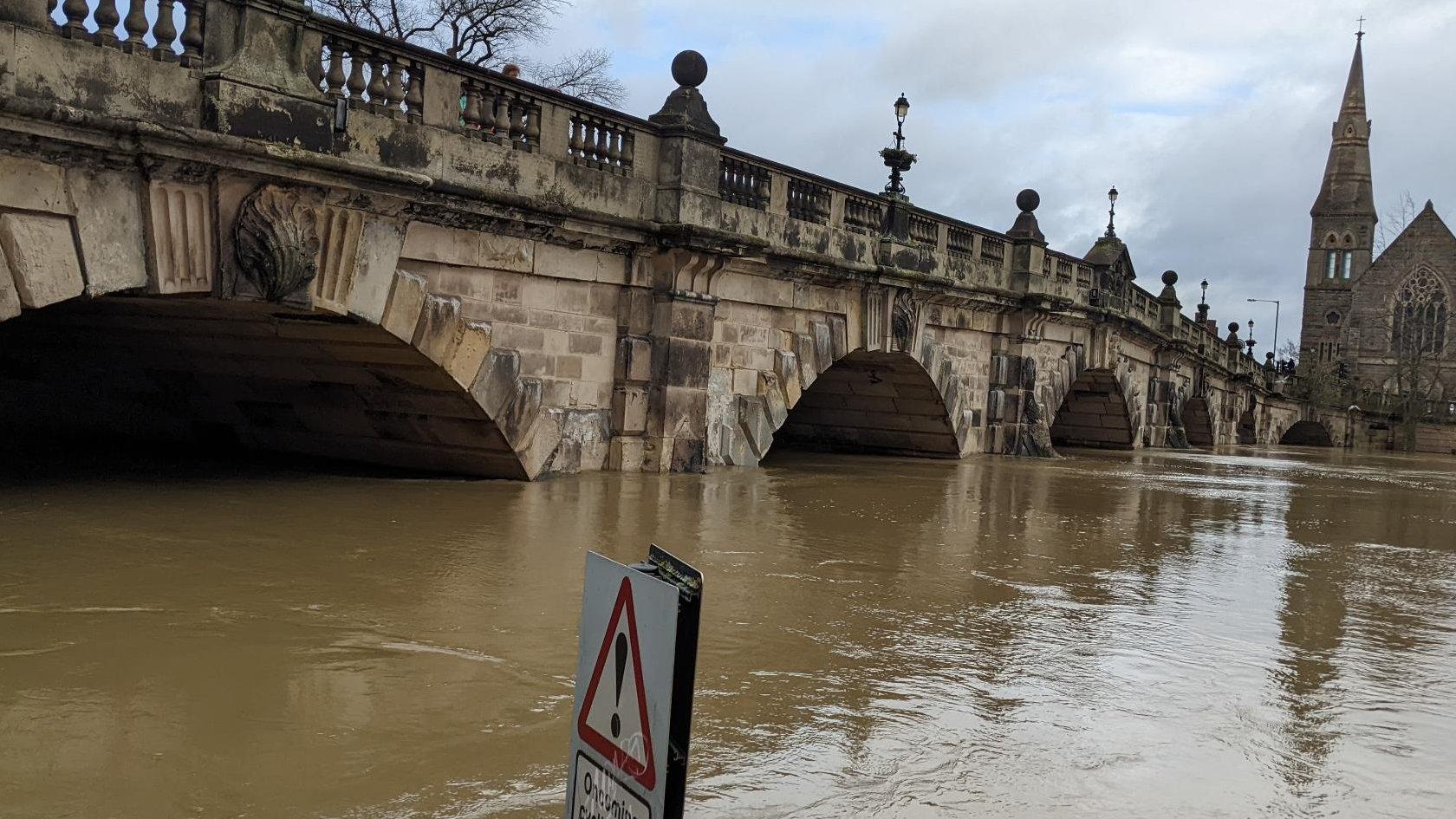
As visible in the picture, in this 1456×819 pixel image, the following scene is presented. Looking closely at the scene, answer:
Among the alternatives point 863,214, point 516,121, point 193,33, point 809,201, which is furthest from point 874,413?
point 193,33

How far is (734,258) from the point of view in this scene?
13352 mm

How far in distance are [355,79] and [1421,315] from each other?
229 feet

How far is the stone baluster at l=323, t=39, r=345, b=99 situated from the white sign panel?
7465 mm

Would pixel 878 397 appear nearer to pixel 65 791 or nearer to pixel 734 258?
pixel 734 258

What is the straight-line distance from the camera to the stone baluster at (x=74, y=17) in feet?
25.4

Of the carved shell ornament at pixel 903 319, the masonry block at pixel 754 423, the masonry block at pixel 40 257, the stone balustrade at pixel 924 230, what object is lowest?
the masonry block at pixel 754 423

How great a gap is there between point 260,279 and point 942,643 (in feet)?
17.8

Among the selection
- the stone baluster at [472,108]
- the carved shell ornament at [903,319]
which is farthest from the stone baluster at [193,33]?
the carved shell ornament at [903,319]

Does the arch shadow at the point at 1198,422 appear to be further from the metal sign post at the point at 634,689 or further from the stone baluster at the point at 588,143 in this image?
the metal sign post at the point at 634,689

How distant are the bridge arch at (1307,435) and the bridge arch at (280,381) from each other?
42.5 meters

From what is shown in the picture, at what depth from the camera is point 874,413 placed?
1992 centimetres

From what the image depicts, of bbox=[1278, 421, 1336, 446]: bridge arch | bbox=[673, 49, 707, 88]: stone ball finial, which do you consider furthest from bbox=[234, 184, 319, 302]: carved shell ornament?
bbox=[1278, 421, 1336, 446]: bridge arch

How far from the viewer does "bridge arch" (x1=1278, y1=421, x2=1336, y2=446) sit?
161ft

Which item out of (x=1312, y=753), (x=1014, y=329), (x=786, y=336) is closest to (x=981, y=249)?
(x=1014, y=329)
